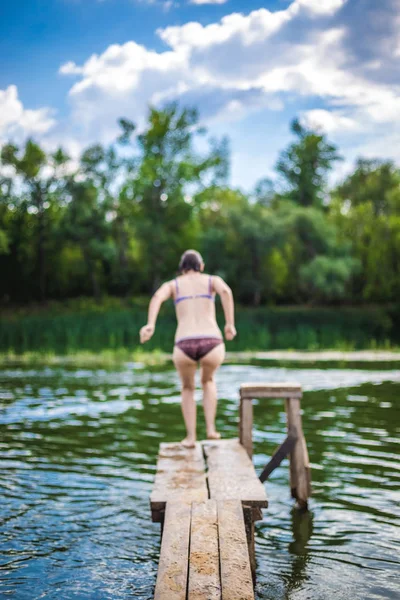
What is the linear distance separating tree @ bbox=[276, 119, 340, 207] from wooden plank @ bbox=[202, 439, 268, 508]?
203 feet

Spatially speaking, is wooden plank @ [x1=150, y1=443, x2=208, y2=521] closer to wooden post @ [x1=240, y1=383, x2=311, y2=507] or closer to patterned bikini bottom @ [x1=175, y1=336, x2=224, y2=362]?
wooden post @ [x1=240, y1=383, x2=311, y2=507]

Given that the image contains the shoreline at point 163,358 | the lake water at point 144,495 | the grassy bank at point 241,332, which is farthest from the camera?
the grassy bank at point 241,332

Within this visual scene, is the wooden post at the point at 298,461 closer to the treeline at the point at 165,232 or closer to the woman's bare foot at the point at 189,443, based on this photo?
the woman's bare foot at the point at 189,443

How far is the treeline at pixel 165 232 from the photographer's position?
52406 millimetres

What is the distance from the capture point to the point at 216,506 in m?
5.71

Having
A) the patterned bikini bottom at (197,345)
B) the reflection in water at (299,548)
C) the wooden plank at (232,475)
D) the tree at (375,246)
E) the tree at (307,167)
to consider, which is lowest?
the reflection in water at (299,548)

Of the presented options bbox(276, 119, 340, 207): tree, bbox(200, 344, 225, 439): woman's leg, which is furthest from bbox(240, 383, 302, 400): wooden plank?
bbox(276, 119, 340, 207): tree

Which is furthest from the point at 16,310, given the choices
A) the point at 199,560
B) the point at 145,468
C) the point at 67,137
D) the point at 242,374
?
the point at 199,560

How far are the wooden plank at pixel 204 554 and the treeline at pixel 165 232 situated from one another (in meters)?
45.3

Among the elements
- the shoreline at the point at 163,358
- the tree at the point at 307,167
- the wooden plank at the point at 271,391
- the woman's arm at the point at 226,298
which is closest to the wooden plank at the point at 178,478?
the wooden plank at the point at 271,391

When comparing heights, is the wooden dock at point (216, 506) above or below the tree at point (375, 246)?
below

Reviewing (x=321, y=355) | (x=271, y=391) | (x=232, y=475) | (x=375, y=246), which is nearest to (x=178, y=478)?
(x=232, y=475)

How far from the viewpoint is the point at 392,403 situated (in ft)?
49.3

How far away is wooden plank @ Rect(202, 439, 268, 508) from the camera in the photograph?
5973mm
